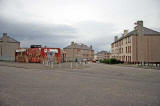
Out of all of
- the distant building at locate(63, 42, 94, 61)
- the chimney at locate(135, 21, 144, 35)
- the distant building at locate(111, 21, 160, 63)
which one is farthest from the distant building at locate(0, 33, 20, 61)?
the chimney at locate(135, 21, 144, 35)

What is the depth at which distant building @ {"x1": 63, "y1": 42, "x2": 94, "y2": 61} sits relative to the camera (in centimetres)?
7527

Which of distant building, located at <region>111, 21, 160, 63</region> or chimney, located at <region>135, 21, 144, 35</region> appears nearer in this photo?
distant building, located at <region>111, 21, 160, 63</region>

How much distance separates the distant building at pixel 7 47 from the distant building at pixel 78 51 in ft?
83.0

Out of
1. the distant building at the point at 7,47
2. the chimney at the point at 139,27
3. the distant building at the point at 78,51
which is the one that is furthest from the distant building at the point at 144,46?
the distant building at the point at 7,47

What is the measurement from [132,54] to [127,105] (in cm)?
3867

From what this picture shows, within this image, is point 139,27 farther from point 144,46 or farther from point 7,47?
point 7,47

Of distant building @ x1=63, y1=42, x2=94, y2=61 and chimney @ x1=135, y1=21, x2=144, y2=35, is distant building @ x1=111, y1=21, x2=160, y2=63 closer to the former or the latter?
chimney @ x1=135, y1=21, x2=144, y2=35

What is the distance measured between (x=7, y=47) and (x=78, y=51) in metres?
31.9

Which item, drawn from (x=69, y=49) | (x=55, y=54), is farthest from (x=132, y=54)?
(x=69, y=49)

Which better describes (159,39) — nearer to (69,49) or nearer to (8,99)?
(8,99)

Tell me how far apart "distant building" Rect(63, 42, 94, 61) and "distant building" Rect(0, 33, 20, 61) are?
25.3 meters

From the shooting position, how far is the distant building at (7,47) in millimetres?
59875

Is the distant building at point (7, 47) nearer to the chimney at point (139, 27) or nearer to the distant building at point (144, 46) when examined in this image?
the distant building at point (144, 46)

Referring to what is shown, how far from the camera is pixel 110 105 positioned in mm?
5086
